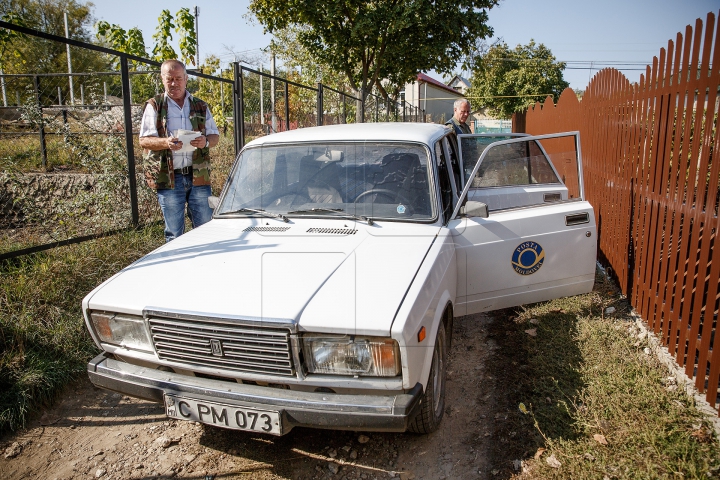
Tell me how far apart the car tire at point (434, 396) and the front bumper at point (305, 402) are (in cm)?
31

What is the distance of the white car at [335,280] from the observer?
7.34 ft

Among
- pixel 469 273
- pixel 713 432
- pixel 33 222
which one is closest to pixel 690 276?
pixel 713 432

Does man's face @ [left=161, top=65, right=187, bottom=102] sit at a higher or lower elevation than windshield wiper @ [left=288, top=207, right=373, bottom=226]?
higher

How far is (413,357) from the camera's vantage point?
7.22 feet

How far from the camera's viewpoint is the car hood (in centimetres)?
225

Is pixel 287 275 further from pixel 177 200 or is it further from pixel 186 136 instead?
pixel 177 200

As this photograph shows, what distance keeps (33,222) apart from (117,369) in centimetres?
309

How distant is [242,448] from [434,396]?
119 cm

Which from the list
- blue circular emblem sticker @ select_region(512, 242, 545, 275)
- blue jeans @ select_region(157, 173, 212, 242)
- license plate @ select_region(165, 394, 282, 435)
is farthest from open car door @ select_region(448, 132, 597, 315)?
blue jeans @ select_region(157, 173, 212, 242)

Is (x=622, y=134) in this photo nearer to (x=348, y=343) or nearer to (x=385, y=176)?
(x=385, y=176)

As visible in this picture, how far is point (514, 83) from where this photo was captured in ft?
155

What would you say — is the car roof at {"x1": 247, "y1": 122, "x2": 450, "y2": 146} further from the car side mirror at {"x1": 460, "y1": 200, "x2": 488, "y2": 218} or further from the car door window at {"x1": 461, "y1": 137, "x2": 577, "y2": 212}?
the car side mirror at {"x1": 460, "y1": 200, "x2": 488, "y2": 218}

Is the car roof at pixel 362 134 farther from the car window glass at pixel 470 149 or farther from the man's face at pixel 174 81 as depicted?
the man's face at pixel 174 81

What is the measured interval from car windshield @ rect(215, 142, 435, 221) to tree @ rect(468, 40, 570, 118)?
4439 cm
